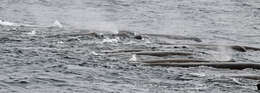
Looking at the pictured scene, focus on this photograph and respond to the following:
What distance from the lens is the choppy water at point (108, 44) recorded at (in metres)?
23.0

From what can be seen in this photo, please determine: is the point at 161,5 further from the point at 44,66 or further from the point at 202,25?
the point at 44,66

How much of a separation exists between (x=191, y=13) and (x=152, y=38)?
17.2 m

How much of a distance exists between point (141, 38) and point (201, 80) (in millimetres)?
10980

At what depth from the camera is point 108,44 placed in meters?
32.1

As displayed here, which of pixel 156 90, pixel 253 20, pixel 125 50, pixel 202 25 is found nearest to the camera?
pixel 156 90

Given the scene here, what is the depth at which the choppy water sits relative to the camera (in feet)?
75.5

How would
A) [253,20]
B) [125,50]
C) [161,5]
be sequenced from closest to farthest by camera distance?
[125,50] → [253,20] → [161,5]

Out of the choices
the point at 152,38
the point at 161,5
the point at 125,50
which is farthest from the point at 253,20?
the point at 125,50

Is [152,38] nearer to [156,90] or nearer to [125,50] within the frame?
[125,50]

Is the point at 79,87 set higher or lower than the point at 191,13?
higher

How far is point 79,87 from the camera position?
22359 millimetres

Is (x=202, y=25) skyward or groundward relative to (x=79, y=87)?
groundward

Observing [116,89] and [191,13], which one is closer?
[116,89]

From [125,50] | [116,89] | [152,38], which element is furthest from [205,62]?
[152,38]
